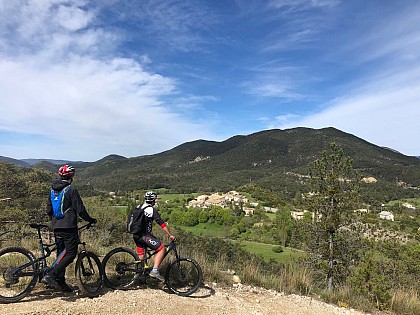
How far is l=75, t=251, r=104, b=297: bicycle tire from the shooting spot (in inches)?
174

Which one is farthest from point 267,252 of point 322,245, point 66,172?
point 66,172

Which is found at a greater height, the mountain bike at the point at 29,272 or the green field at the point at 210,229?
the mountain bike at the point at 29,272

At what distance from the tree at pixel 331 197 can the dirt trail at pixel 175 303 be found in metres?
9.15

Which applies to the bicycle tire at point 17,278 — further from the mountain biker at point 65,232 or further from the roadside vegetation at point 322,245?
the roadside vegetation at point 322,245

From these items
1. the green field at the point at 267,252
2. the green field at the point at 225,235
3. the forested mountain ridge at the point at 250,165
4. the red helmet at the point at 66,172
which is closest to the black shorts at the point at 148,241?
the red helmet at the point at 66,172

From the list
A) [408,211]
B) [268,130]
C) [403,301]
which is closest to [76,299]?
[403,301]

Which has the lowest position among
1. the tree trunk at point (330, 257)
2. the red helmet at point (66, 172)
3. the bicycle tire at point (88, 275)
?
the tree trunk at point (330, 257)

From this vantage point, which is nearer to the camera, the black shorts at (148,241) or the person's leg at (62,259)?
the person's leg at (62,259)

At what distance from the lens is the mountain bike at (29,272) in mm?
4137

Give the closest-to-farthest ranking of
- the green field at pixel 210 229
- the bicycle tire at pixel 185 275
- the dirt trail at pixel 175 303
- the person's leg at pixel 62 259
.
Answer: the dirt trail at pixel 175 303
the person's leg at pixel 62 259
the bicycle tire at pixel 185 275
the green field at pixel 210 229

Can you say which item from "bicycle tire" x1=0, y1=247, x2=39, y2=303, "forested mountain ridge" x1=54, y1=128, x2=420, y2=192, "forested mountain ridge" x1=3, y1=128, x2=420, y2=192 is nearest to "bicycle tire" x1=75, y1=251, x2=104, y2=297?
"bicycle tire" x1=0, y1=247, x2=39, y2=303

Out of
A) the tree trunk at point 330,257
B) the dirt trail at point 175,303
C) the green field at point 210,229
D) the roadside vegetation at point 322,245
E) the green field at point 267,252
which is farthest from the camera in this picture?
the green field at point 210,229

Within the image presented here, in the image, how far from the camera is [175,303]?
4.59m

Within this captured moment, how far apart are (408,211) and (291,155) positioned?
67.8 metres
